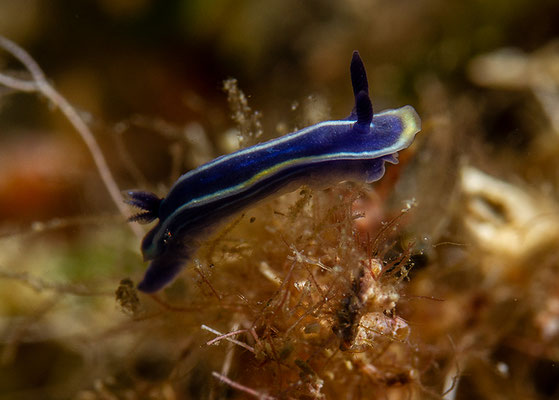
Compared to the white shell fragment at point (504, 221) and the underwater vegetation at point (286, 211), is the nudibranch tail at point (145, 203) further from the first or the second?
the white shell fragment at point (504, 221)

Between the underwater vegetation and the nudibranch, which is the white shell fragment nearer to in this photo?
the underwater vegetation

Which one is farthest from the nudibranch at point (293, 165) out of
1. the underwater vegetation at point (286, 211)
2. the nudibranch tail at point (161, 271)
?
the nudibranch tail at point (161, 271)

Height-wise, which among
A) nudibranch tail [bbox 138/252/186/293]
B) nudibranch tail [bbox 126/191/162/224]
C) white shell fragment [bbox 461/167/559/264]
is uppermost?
nudibranch tail [bbox 126/191/162/224]

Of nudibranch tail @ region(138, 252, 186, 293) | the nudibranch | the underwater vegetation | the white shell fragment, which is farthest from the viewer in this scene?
the white shell fragment

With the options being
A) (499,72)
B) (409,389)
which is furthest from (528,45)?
(409,389)

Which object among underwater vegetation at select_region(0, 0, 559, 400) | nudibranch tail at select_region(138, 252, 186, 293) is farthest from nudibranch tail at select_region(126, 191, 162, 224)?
nudibranch tail at select_region(138, 252, 186, 293)

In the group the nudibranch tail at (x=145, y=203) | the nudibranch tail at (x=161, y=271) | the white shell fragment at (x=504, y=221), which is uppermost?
the nudibranch tail at (x=145, y=203)
